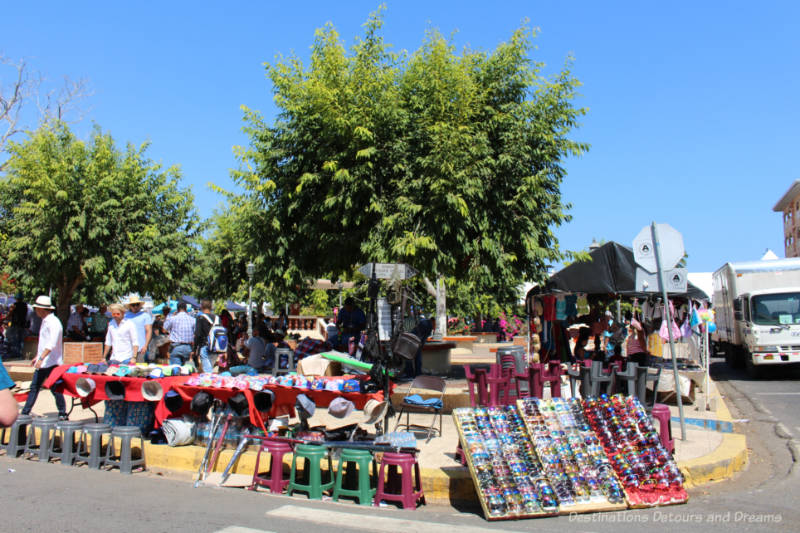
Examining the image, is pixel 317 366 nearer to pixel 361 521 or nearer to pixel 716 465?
pixel 361 521

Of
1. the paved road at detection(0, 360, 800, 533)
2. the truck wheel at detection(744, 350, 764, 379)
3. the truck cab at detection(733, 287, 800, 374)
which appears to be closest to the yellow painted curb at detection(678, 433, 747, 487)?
the paved road at detection(0, 360, 800, 533)

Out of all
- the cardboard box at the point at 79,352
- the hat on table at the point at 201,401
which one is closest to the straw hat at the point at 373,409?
the hat on table at the point at 201,401

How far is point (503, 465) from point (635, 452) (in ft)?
4.27

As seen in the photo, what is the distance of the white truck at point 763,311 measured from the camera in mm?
16328

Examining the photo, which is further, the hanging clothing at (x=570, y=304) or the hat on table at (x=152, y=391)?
the hanging clothing at (x=570, y=304)

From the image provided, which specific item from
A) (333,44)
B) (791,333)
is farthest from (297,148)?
(791,333)

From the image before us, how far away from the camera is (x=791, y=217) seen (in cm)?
6588

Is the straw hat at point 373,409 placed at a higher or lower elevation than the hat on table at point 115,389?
lower

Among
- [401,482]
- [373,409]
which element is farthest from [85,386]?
[401,482]

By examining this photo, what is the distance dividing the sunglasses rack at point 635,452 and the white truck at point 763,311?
12341mm

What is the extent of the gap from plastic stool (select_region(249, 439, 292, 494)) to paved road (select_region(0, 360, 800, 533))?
5.2 inches

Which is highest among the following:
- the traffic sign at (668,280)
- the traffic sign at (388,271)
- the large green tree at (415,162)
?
the large green tree at (415,162)

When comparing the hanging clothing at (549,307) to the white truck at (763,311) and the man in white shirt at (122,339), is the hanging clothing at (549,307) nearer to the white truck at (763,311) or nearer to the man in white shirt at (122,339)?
the white truck at (763,311)

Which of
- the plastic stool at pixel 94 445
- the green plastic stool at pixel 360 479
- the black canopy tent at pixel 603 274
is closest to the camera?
the green plastic stool at pixel 360 479
